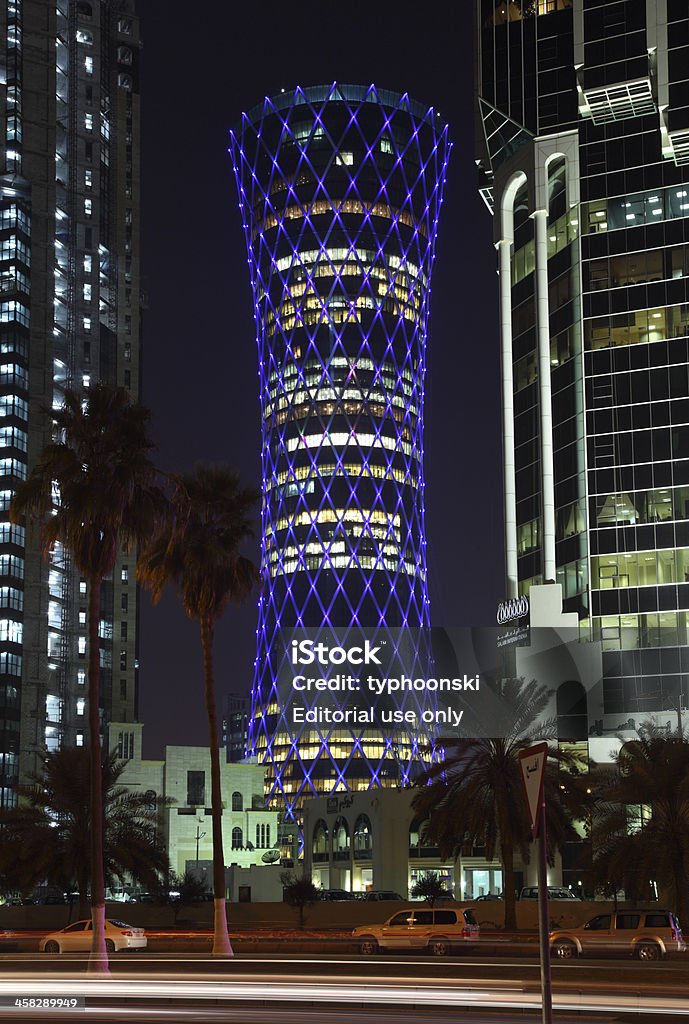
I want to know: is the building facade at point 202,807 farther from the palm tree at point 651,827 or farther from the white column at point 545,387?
the palm tree at point 651,827

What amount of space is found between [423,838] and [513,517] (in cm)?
4831

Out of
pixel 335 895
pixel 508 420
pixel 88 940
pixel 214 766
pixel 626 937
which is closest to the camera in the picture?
pixel 626 937

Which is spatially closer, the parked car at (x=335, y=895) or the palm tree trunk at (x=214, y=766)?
the palm tree trunk at (x=214, y=766)

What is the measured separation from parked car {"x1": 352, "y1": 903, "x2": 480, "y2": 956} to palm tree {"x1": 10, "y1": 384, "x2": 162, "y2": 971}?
439 inches

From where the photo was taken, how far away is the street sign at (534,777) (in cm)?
1514

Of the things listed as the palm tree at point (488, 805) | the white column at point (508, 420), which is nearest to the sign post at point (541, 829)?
the palm tree at point (488, 805)

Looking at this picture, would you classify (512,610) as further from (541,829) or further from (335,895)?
(541,829)

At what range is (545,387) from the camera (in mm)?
108875

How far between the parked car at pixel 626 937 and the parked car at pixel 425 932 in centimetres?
475

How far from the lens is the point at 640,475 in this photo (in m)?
102

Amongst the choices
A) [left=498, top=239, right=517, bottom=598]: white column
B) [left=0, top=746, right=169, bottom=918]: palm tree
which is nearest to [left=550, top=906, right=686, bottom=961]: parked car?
[left=0, top=746, right=169, bottom=918]: palm tree

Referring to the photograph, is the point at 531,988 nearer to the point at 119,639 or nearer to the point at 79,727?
the point at 79,727

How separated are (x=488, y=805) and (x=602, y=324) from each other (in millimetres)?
51173

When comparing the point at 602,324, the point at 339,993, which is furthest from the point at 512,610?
the point at 339,993
